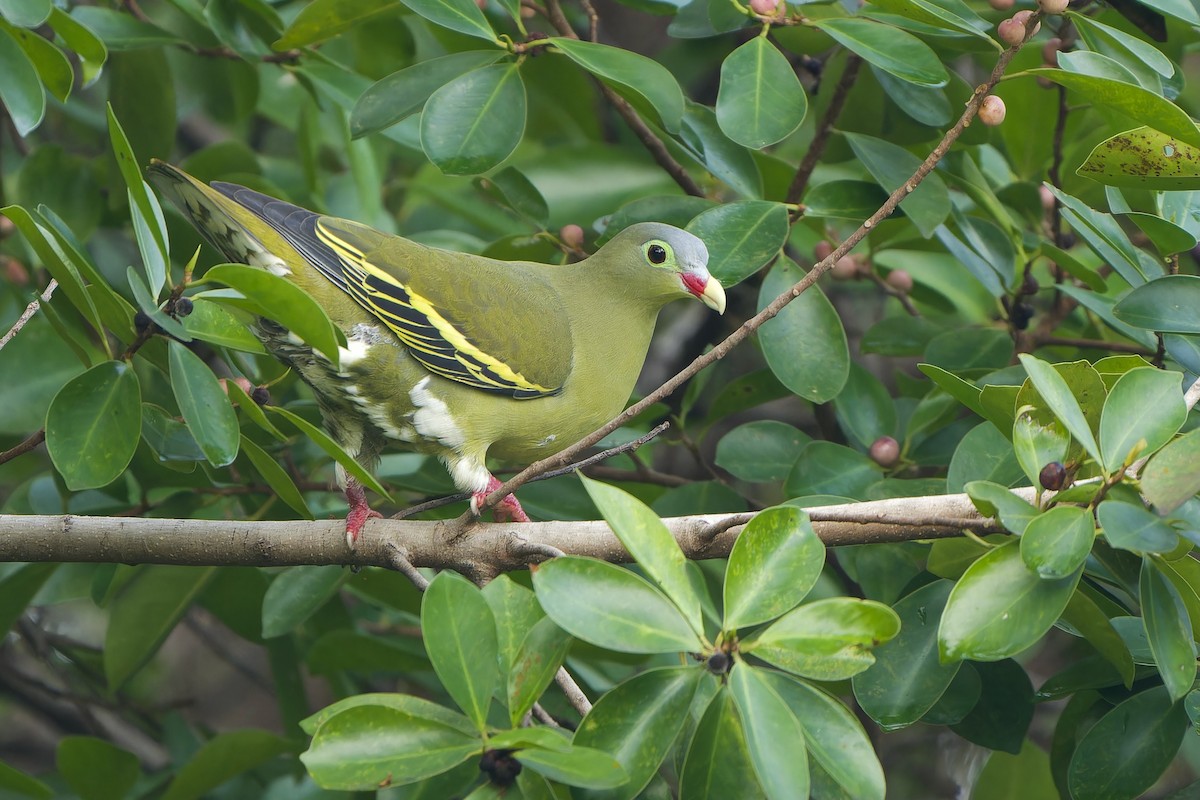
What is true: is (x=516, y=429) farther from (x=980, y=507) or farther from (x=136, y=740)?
(x=136, y=740)

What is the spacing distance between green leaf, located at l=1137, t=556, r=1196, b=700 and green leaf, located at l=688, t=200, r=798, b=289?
109 centimetres

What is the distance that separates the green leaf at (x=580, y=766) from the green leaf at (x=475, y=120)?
1.32 m

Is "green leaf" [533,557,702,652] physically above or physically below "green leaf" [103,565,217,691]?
above

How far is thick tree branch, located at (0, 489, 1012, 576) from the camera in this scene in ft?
6.19

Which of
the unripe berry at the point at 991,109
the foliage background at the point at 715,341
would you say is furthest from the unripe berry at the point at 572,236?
the unripe berry at the point at 991,109

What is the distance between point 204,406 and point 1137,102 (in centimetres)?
163

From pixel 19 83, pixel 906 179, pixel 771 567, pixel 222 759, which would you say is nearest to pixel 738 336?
pixel 771 567

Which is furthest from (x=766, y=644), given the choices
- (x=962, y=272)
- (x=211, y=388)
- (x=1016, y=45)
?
(x=962, y=272)

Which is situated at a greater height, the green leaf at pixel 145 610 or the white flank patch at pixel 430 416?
the white flank patch at pixel 430 416

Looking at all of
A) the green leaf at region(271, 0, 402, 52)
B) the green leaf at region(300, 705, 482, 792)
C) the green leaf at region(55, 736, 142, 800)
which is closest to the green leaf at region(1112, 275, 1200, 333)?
the green leaf at region(300, 705, 482, 792)

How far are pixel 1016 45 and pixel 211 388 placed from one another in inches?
60.0

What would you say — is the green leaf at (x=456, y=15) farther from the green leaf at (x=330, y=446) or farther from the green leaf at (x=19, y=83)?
the green leaf at (x=330, y=446)

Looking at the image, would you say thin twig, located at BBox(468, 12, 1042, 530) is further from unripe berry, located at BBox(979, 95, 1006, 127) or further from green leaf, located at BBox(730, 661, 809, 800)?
green leaf, located at BBox(730, 661, 809, 800)

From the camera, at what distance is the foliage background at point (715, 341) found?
5.26ft
